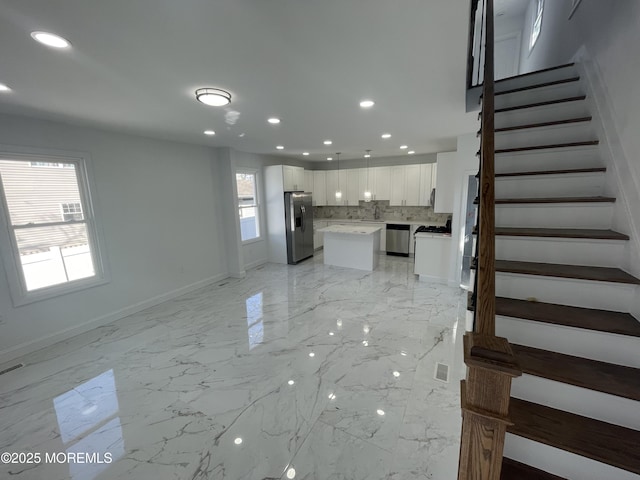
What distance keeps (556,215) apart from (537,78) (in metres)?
1.75

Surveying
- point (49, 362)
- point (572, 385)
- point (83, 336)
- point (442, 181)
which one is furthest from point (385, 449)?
point (442, 181)

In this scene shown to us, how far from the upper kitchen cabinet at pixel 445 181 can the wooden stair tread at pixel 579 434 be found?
4.11 m

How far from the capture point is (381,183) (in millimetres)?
7262

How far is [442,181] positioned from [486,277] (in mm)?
4502

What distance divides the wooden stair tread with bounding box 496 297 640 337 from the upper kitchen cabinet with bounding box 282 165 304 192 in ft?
17.7

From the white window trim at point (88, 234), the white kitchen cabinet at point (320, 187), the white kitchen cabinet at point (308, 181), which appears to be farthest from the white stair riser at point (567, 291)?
the white kitchen cabinet at point (320, 187)

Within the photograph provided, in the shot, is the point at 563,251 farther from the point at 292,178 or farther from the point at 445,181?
the point at 292,178

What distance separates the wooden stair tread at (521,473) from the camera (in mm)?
1107

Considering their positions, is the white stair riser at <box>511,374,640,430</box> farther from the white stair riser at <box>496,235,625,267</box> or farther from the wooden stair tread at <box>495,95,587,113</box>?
the wooden stair tread at <box>495,95,587,113</box>

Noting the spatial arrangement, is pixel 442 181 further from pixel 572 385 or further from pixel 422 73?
pixel 572 385

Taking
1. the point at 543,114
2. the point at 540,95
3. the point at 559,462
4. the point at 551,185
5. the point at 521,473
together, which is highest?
the point at 540,95

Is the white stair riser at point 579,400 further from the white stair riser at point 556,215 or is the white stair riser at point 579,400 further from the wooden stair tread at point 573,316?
the white stair riser at point 556,215

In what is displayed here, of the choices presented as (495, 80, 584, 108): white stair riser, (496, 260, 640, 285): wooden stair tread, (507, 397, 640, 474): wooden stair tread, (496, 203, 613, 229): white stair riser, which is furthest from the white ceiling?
(507, 397, 640, 474): wooden stair tread

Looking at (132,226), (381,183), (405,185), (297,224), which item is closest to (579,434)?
(132,226)
